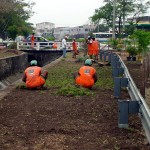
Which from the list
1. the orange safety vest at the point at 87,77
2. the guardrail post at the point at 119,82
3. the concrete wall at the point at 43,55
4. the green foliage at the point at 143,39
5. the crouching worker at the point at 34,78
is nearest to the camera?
the guardrail post at the point at 119,82

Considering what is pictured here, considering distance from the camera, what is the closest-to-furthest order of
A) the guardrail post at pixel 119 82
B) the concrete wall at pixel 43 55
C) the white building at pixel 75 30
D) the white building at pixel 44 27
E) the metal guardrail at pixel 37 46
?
the guardrail post at pixel 119 82
the concrete wall at pixel 43 55
the metal guardrail at pixel 37 46
the white building at pixel 75 30
the white building at pixel 44 27

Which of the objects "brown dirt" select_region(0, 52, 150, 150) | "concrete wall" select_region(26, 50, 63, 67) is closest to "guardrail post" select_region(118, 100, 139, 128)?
"brown dirt" select_region(0, 52, 150, 150)

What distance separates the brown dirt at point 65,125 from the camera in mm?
5887

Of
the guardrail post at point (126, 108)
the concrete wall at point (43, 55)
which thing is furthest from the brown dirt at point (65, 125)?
the concrete wall at point (43, 55)

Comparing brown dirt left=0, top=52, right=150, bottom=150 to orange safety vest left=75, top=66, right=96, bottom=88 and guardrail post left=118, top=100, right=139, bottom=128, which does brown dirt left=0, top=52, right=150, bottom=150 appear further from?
orange safety vest left=75, top=66, right=96, bottom=88

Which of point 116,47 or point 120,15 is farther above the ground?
point 120,15

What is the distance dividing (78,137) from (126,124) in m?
1.01

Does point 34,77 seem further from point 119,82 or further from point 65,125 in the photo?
point 65,125

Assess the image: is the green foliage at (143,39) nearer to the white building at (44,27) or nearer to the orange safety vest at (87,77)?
the orange safety vest at (87,77)

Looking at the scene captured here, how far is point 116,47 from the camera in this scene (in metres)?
37.8

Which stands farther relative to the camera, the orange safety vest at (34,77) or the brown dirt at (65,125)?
the orange safety vest at (34,77)

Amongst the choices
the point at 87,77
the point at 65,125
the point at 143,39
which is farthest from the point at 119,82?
the point at 143,39

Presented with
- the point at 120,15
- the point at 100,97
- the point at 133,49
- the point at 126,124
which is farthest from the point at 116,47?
the point at 126,124

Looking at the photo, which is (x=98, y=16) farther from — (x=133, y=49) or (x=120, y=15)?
(x=133, y=49)
